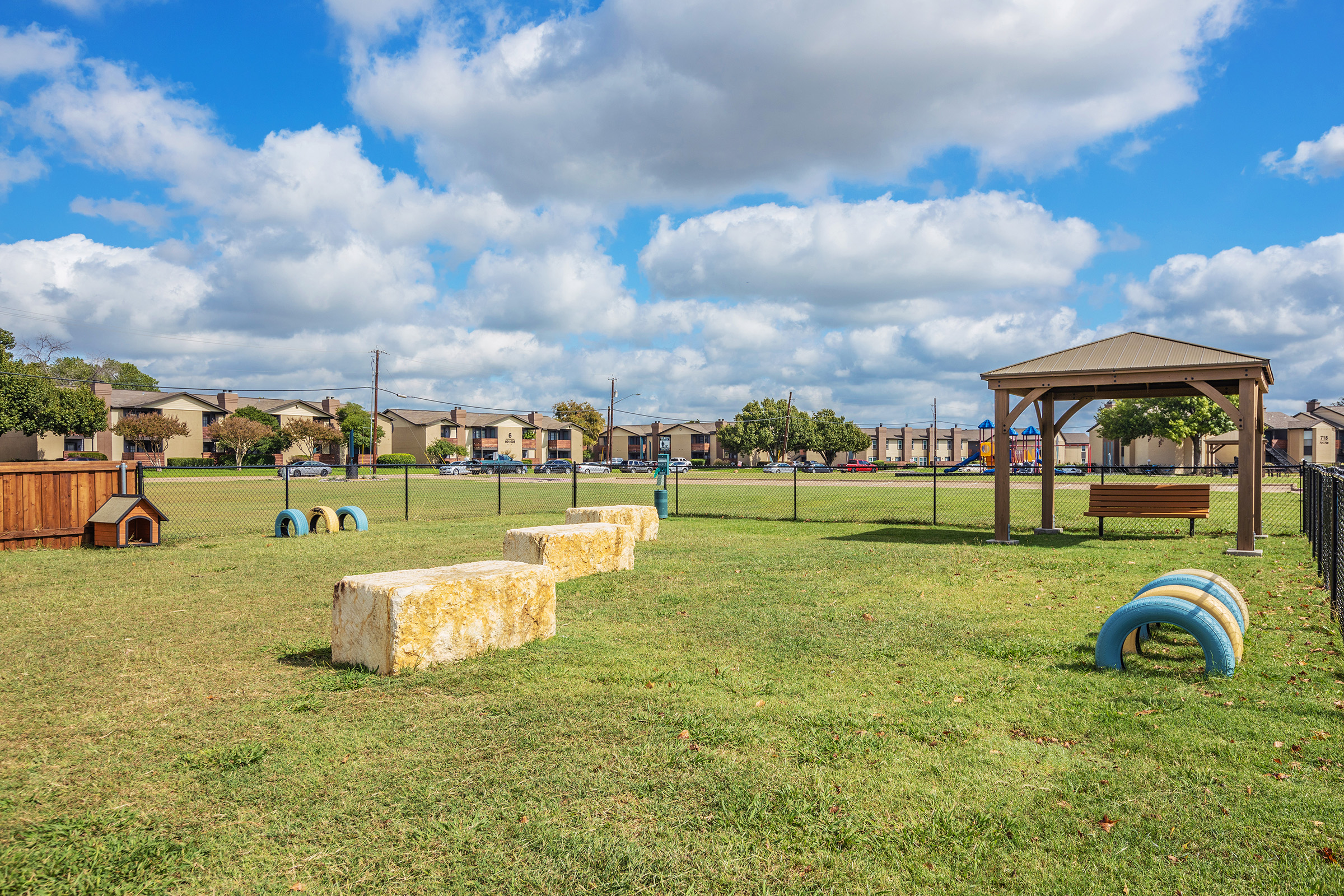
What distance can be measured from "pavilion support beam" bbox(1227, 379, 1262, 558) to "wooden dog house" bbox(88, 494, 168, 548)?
18769 mm

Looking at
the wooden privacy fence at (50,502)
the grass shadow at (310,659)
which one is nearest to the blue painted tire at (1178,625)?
the grass shadow at (310,659)

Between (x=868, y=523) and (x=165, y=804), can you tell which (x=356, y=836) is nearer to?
(x=165, y=804)

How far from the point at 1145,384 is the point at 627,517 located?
33.2ft

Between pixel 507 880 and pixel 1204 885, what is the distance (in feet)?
9.03

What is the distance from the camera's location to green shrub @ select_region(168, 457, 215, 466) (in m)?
70.2

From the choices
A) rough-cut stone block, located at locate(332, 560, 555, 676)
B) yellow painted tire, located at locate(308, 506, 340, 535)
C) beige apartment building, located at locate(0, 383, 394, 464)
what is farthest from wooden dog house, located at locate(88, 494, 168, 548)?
beige apartment building, located at locate(0, 383, 394, 464)

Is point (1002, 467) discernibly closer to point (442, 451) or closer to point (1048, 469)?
point (1048, 469)

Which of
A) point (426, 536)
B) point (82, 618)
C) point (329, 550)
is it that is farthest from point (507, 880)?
point (426, 536)

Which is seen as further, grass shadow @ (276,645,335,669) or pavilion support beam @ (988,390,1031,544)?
pavilion support beam @ (988,390,1031,544)

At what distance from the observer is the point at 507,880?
9.64 ft

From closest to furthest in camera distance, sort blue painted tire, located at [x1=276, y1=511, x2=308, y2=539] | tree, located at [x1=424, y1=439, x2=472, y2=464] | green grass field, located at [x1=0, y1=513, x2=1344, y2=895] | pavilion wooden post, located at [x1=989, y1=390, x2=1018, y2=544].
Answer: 1. green grass field, located at [x1=0, y1=513, x2=1344, y2=895]
2. pavilion wooden post, located at [x1=989, y1=390, x2=1018, y2=544]
3. blue painted tire, located at [x1=276, y1=511, x2=308, y2=539]
4. tree, located at [x1=424, y1=439, x2=472, y2=464]

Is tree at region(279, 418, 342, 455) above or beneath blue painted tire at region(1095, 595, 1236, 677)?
above

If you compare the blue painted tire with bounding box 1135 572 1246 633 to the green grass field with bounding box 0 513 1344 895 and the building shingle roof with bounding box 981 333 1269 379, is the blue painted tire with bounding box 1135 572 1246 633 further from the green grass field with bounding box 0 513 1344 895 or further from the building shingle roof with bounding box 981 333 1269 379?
the building shingle roof with bounding box 981 333 1269 379

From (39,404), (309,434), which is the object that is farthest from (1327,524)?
(309,434)
